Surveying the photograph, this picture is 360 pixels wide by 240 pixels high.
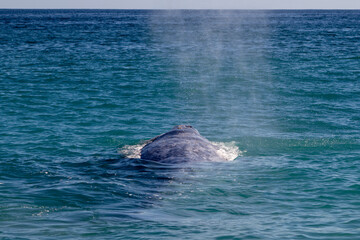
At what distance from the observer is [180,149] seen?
15.1 meters

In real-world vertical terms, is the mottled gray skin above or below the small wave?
above

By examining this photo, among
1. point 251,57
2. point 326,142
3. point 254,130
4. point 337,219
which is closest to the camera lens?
point 337,219

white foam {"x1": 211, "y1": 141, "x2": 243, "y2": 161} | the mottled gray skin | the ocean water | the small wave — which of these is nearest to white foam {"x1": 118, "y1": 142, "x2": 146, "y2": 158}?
the small wave

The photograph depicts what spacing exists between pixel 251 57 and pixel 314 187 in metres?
35.5

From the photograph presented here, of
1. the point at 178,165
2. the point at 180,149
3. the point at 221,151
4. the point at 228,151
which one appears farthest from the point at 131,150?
the point at 178,165

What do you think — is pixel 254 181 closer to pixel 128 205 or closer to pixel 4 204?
pixel 128 205

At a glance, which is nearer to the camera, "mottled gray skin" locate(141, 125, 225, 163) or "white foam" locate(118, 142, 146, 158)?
"mottled gray skin" locate(141, 125, 225, 163)

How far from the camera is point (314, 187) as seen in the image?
13.1 metres

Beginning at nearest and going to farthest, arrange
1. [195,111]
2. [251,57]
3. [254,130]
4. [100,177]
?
[100,177]
[254,130]
[195,111]
[251,57]

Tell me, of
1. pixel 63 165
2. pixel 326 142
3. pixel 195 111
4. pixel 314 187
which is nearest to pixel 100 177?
pixel 63 165

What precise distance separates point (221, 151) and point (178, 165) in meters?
3.07

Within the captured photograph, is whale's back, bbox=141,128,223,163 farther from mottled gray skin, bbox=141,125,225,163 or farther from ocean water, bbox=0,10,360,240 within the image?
ocean water, bbox=0,10,360,240

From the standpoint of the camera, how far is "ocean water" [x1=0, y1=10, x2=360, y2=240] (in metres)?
10.5

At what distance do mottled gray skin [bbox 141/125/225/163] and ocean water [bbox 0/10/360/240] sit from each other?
45 centimetres
